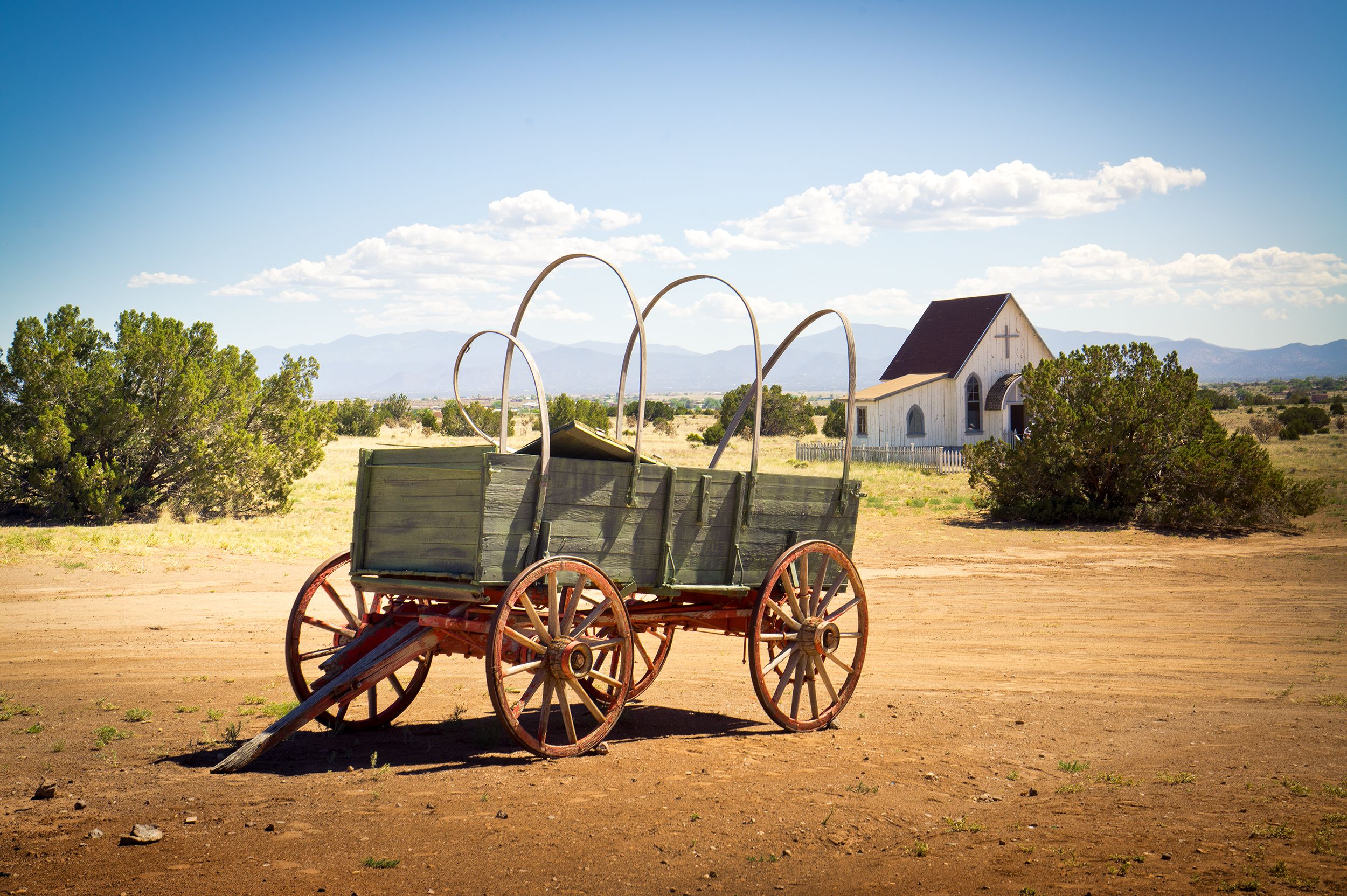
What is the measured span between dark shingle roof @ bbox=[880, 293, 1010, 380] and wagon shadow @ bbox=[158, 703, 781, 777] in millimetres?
31838

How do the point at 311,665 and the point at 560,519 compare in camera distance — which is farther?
the point at 311,665

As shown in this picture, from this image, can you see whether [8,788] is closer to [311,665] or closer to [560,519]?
[560,519]

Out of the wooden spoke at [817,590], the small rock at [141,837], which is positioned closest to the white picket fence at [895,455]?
the wooden spoke at [817,590]

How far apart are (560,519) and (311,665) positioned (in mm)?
5199

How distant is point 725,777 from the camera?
5715mm

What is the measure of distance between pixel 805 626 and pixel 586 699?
183 centimetres

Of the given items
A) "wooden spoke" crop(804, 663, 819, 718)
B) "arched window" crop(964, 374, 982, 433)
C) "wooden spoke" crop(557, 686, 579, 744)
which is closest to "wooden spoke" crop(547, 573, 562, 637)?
"wooden spoke" crop(557, 686, 579, 744)

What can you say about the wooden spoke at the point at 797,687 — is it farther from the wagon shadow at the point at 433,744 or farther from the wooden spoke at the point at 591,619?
the wooden spoke at the point at 591,619

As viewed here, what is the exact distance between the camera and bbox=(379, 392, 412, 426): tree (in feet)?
205

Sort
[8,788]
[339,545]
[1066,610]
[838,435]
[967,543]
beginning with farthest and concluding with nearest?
[838,435], [967,543], [339,545], [1066,610], [8,788]

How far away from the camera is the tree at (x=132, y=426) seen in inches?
731

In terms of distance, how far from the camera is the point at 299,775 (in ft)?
18.2

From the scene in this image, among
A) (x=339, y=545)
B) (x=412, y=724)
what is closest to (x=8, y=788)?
(x=412, y=724)

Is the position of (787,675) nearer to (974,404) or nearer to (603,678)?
(603,678)
